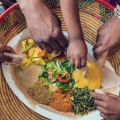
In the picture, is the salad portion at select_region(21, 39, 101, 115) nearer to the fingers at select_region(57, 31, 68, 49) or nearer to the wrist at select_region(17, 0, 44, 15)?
the fingers at select_region(57, 31, 68, 49)

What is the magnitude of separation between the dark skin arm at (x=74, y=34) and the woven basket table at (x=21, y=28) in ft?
1.90

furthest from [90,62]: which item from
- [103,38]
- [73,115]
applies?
[73,115]

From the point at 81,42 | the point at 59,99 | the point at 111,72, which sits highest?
the point at 81,42

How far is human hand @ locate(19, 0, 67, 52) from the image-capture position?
1.47 meters

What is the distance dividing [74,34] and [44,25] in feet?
0.79

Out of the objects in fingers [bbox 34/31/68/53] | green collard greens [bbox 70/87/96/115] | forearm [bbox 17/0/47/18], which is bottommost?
green collard greens [bbox 70/87/96/115]

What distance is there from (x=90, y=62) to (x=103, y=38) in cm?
41

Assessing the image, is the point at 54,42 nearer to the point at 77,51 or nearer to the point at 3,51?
Result: the point at 77,51

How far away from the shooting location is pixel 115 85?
209cm

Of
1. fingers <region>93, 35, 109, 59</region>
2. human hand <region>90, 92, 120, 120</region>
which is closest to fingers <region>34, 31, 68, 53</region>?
fingers <region>93, 35, 109, 59</region>

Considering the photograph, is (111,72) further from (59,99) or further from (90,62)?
(59,99)

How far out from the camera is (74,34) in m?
1.53

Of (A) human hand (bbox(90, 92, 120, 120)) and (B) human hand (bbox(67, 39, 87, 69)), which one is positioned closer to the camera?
(B) human hand (bbox(67, 39, 87, 69))

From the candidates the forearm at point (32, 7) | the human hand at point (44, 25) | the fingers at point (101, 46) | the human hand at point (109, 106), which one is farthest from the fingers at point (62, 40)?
the human hand at point (109, 106)
